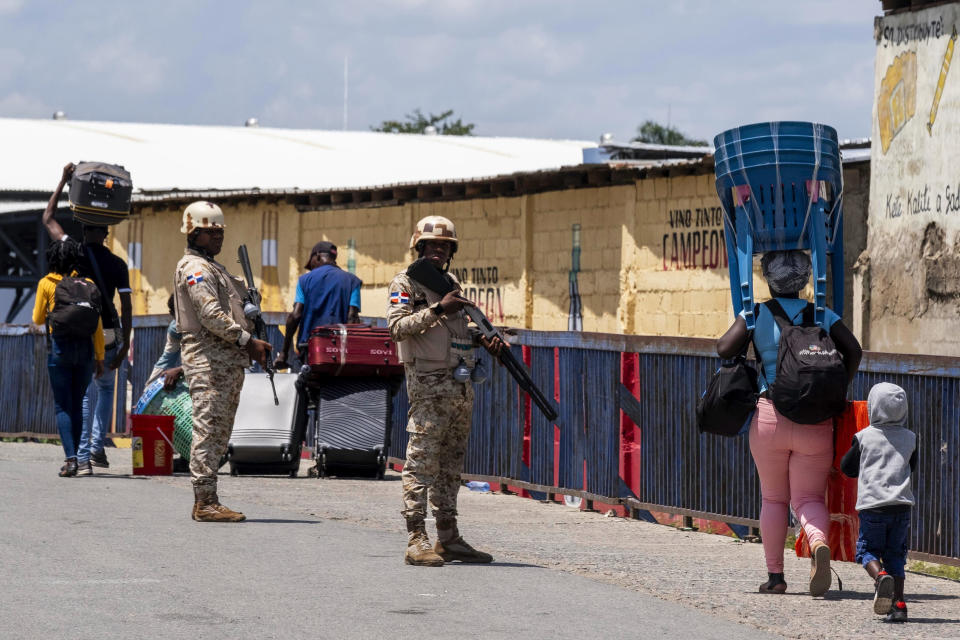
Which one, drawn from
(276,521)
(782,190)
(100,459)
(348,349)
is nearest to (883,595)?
(782,190)

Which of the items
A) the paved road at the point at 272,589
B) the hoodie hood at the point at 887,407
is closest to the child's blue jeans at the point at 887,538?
the hoodie hood at the point at 887,407

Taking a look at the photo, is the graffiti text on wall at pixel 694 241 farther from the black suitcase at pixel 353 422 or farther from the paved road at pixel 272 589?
the paved road at pixel 272 589

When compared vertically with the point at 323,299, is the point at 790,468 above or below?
below

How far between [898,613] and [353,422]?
6.98 metres

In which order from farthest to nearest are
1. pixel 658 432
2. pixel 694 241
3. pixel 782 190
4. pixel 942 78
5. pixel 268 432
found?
pixel 694 241 → pixel 942 78 → pixel 268 432 → pixel 658 432 → pixel 782 190

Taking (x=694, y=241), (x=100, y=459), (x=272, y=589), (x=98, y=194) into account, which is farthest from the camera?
(x=694, y=241)

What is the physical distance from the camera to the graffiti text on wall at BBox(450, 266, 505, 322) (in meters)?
21.2

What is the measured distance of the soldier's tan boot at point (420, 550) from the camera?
9000 mm

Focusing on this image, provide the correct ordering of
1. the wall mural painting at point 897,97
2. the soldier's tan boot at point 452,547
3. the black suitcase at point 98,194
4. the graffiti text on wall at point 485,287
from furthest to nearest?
1. the graffiti text on wall at point 485,287
2. the wall mural painting at point 897,97
3. the black suitcase at point 98,194
4. the soldier's tan boot at point 452,547

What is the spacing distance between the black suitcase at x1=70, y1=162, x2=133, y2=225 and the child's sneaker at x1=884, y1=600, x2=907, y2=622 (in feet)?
27.9

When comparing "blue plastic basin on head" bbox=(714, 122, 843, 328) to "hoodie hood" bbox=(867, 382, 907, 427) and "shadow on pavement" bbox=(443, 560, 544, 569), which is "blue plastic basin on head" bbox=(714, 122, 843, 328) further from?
"shadow on pavement" bbox=(443, 560, 544, 569)

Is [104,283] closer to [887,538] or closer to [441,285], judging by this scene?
[441,285]

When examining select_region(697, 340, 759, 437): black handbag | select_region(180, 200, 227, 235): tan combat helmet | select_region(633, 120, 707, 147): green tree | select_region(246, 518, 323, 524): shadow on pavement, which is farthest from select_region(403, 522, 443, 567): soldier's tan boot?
select_region(633, 120, 707, 147): green tree

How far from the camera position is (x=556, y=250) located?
20.0 metres
